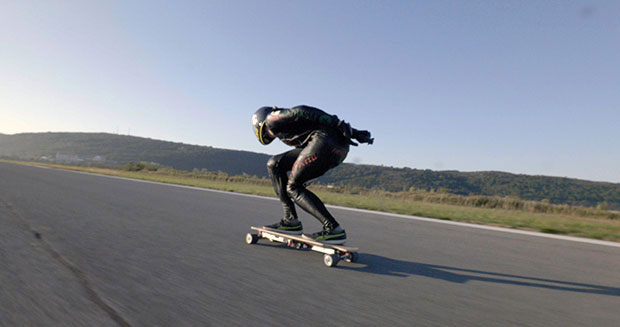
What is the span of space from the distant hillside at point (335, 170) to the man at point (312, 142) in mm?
24215

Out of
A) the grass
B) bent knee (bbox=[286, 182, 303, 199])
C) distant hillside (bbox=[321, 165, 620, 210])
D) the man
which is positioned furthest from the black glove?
distant hillside (bbox=[321, 165, 620, 210])

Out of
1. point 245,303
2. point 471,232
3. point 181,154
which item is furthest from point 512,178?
point 181,154

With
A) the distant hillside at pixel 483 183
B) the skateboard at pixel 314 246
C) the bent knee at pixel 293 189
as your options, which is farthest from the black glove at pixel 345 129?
the distant hillside at pixel 483 183

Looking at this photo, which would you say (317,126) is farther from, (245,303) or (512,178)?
(512,178)

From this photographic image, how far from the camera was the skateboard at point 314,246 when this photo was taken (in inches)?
136

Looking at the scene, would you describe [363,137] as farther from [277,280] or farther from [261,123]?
[277,280]

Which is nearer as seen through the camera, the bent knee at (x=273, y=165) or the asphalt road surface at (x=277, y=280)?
the asphalt road surface at (x=277, y=280)

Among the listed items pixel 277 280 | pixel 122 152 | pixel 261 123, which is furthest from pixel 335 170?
pixel 122 152

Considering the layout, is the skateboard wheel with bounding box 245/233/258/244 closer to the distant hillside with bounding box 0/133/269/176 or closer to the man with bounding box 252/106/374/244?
the man with bounding box 252/106/374/244

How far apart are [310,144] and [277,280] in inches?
60.9

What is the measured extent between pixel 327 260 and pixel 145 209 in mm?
4810

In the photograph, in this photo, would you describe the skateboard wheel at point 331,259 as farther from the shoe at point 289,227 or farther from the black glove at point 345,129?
the black glove at point 345,129

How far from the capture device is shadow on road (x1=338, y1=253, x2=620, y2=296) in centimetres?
300

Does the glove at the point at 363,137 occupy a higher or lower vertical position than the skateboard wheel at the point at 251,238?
higher
